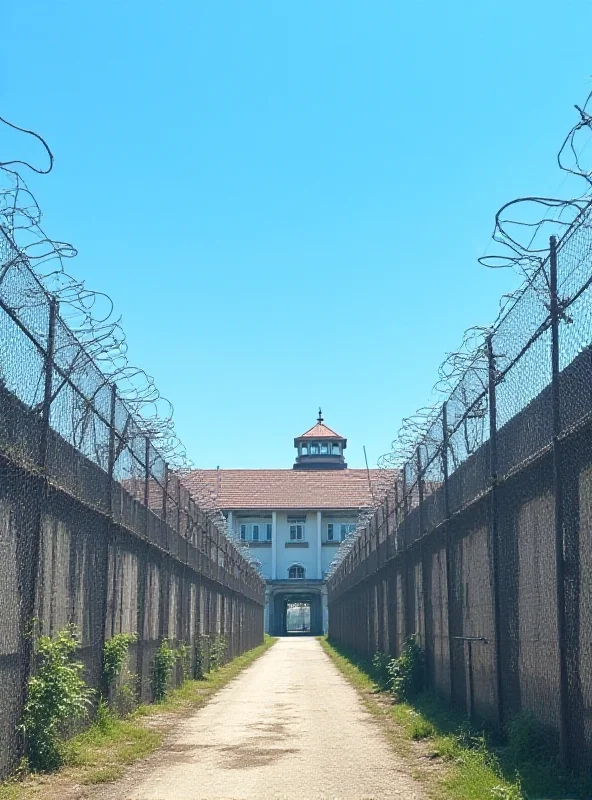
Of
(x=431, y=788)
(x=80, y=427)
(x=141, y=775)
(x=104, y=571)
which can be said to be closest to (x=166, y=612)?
(x=104, y=571)

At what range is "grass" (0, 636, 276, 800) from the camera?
732cm

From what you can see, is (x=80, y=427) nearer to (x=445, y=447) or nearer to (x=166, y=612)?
(x=445, y=447)

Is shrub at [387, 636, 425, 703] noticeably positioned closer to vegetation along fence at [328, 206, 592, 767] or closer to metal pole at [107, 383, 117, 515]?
vegetation along fence at [328, 206, 592, 767]

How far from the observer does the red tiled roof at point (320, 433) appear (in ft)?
246

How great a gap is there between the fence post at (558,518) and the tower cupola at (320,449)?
65913 millimetres

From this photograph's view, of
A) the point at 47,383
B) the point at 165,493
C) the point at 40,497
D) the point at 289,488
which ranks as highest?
the point at 289,488

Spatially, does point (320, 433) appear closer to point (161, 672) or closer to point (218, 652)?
point (218, 652)

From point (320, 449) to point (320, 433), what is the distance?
1.35m

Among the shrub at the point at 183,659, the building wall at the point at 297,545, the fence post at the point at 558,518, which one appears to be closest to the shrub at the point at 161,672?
the shrub at the point at 183,659

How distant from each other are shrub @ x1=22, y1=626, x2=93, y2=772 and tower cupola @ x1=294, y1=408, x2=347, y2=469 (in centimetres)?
6475

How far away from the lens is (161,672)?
14.8m

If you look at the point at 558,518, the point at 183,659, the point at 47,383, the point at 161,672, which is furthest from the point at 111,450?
the point at 183,659

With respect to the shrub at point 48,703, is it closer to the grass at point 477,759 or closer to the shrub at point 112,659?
the shrub at point 112,659

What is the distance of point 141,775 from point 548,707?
333 centimetres
